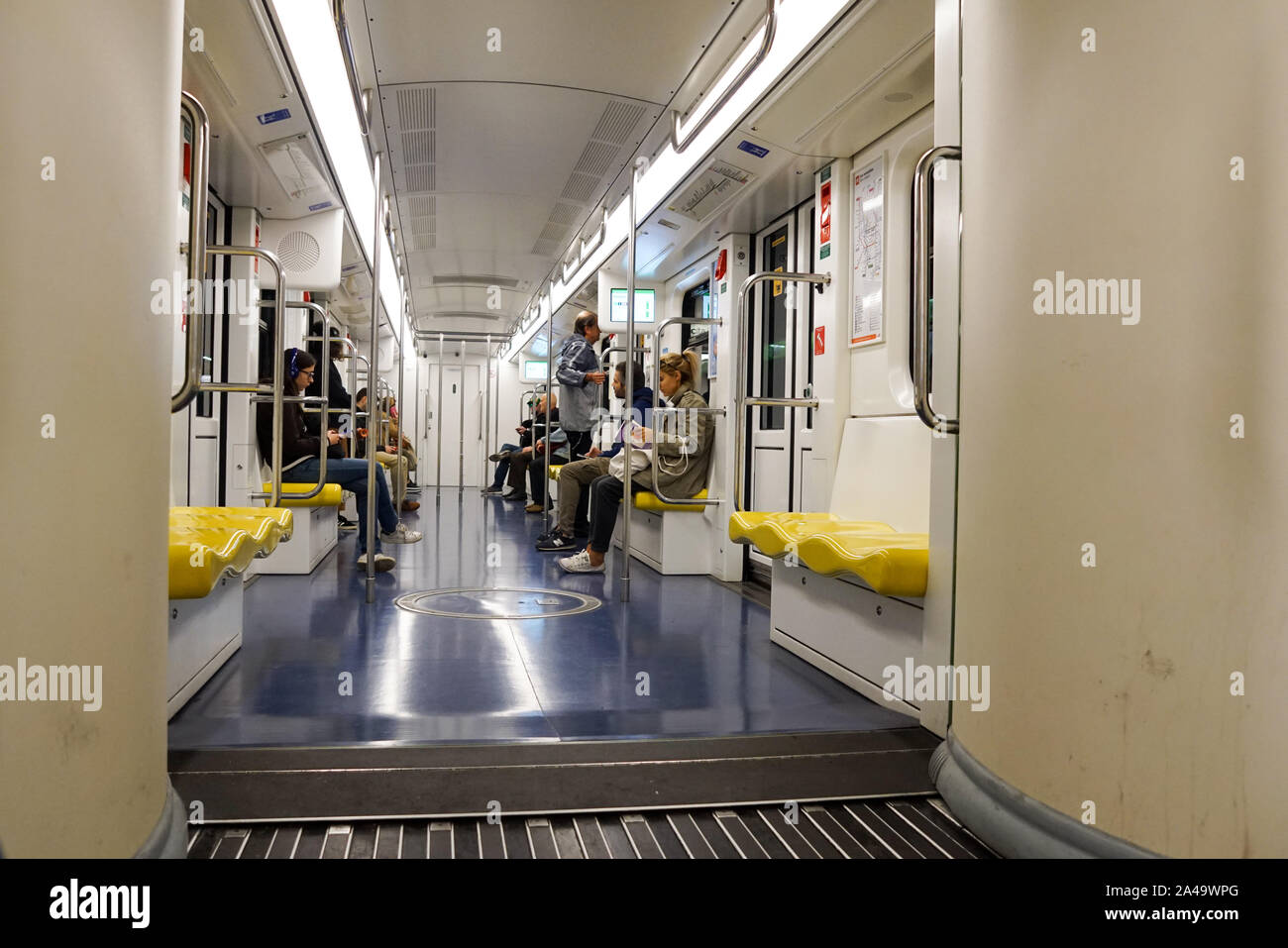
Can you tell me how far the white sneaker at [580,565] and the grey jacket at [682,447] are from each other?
2.01 feet

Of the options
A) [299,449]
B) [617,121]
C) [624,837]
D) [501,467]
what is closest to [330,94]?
[617,121]

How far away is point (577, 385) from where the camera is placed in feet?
23.4

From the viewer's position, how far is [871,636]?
2.81m

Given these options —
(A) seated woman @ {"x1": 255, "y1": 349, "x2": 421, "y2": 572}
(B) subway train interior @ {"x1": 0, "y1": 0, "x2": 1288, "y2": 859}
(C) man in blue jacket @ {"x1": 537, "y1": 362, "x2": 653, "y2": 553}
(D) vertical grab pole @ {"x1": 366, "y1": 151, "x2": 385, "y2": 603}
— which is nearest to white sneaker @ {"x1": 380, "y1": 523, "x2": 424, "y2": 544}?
(A) seated woman @ {"x1": 255, "y1": 349, "x2": 421, "y2": 572}

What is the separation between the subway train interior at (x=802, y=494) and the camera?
1.27 metres

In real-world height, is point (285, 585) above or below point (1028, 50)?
below

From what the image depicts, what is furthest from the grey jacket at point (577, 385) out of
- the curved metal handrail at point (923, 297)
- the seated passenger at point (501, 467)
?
the curved metal handrail at point (923, 297)

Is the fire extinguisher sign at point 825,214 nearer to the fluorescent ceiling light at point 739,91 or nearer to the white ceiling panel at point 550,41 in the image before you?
the fluorescent ceiling light at point 739,91

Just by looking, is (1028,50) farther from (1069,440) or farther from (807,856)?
(807,856)

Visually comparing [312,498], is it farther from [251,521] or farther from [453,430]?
[453,430]

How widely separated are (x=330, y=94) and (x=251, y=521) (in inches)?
95.6
